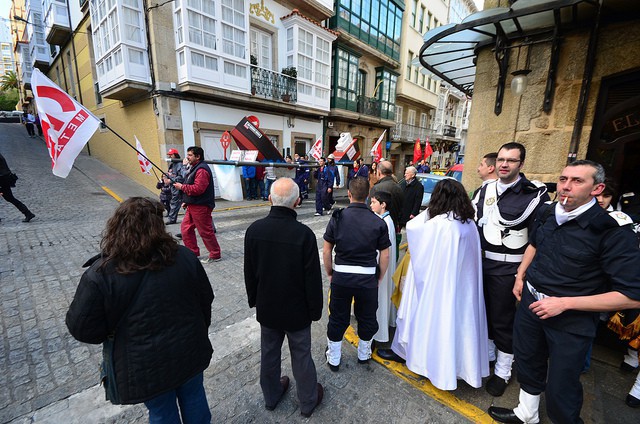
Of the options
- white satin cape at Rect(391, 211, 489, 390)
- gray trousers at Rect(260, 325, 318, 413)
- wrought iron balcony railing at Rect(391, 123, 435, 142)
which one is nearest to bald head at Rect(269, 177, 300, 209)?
gray trousers at Rect(260, 325, 318, 413)

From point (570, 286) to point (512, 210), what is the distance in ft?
2.57

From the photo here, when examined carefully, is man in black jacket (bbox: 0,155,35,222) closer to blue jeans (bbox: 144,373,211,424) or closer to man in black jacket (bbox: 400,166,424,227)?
blue jeans (bbox: 144,373,211,424)

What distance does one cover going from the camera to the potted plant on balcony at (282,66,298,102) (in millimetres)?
12094

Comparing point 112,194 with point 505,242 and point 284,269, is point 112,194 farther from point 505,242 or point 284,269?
point 505,242

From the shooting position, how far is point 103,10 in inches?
384

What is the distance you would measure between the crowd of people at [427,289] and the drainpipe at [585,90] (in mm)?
1231

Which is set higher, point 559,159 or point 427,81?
point 427,81

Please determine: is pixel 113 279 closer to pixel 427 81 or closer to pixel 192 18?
pixel 192 18

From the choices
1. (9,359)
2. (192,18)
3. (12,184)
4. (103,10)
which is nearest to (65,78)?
(103,10)

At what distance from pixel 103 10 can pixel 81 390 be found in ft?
41.8

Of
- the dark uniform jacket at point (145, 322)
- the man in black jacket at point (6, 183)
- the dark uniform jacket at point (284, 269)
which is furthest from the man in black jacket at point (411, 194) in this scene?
the man in black jacket at point (6, 183)

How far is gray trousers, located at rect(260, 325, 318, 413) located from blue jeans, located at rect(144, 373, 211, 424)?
18.1 inches

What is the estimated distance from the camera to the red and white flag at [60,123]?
3984mm

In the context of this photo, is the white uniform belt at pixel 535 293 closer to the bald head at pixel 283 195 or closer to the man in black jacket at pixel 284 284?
the man in black jacket at pixel 284 284
